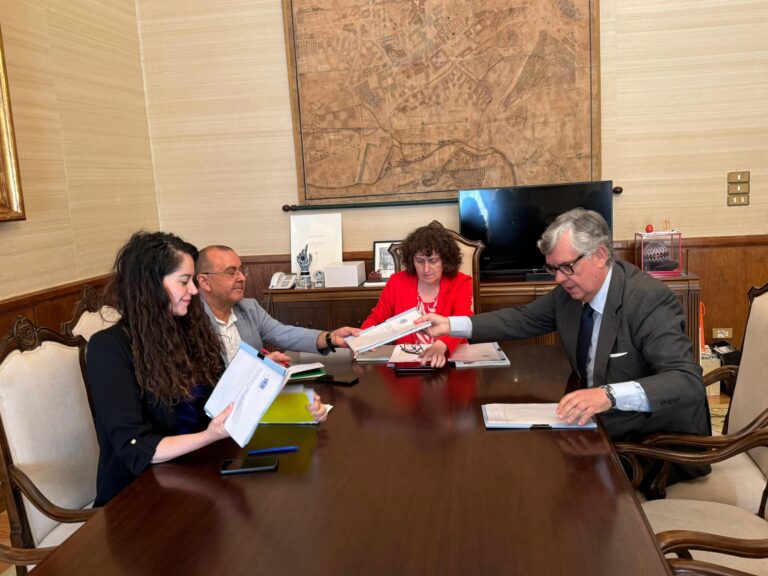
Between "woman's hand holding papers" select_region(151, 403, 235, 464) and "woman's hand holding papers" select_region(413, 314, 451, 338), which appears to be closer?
"woman's hand holding papers" select_region(151, 403, 235, 464)

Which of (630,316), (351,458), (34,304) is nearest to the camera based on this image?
(351,458)

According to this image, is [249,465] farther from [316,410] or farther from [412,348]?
[412,348]

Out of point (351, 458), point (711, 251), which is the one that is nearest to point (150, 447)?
point (351, 458)

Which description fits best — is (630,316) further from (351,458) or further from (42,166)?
(42,166)

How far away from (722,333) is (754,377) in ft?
8.82

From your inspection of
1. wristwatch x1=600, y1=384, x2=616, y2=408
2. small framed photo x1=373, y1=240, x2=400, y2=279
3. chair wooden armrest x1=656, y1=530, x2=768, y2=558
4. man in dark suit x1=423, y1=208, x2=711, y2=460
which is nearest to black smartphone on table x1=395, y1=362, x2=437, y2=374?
man in dark suit x1=423, y1=208, x2=711, y2=460

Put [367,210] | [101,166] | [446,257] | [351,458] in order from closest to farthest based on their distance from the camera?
[351,458]
[446,257]
[101,166]
[367,210]

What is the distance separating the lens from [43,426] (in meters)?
2.01

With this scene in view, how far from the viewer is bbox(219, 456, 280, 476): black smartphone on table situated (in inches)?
65.4

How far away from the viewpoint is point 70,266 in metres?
3.99

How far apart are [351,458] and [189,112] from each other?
4008 millimetres

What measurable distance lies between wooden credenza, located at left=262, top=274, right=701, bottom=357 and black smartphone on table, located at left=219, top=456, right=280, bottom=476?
2.84 metres

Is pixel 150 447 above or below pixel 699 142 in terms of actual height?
below

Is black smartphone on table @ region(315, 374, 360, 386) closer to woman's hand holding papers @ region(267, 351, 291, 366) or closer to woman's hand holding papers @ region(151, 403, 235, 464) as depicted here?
woman's hand holding papers @ region(267, 351, 291, 366)
